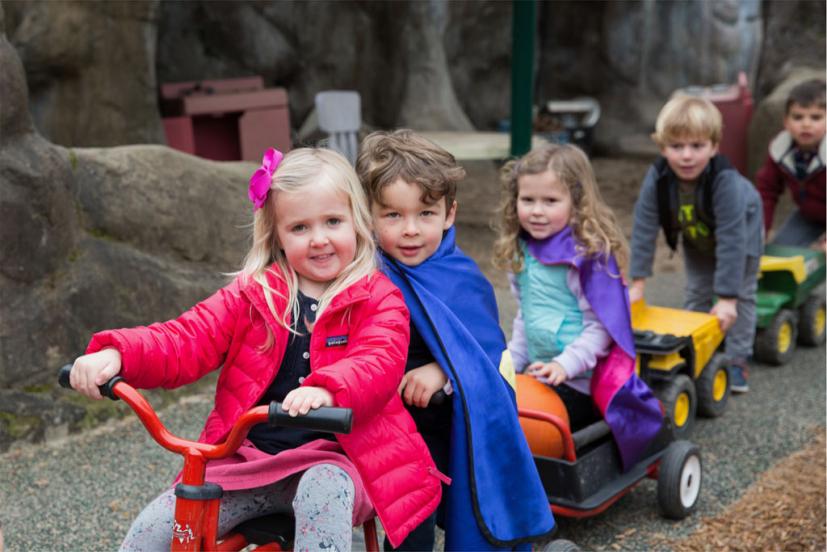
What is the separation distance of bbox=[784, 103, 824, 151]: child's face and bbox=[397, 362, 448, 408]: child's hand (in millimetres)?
3089

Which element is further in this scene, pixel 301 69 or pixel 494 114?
pixel 494 114

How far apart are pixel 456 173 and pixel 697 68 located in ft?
38.1

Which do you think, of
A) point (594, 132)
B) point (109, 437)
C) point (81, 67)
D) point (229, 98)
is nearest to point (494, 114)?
point (594, 132)

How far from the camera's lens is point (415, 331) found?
7.26ft

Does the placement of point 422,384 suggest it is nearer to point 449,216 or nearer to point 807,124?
point 449,216

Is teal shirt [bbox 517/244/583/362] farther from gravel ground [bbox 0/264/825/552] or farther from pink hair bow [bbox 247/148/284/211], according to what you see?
pink hair bow [bbox 247/148/284/211]

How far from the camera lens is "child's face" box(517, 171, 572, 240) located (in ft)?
9.52

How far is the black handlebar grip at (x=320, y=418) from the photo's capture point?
166 cm

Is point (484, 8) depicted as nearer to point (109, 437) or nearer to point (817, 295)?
point (817, 295)

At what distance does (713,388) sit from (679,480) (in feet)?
3.29

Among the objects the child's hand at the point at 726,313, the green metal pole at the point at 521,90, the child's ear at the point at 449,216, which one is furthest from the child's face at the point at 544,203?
the green metal pole at the point at 521,90

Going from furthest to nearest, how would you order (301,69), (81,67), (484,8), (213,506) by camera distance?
(484,8), (301,69), (81,67), (213,506)

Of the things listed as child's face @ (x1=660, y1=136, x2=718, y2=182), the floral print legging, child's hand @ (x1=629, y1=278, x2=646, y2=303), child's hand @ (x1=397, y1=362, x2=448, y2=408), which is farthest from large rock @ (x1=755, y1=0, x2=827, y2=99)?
the floral print legging

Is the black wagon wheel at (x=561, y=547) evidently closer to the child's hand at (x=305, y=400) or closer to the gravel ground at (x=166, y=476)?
the gravel ground at (x=166, y=476)
